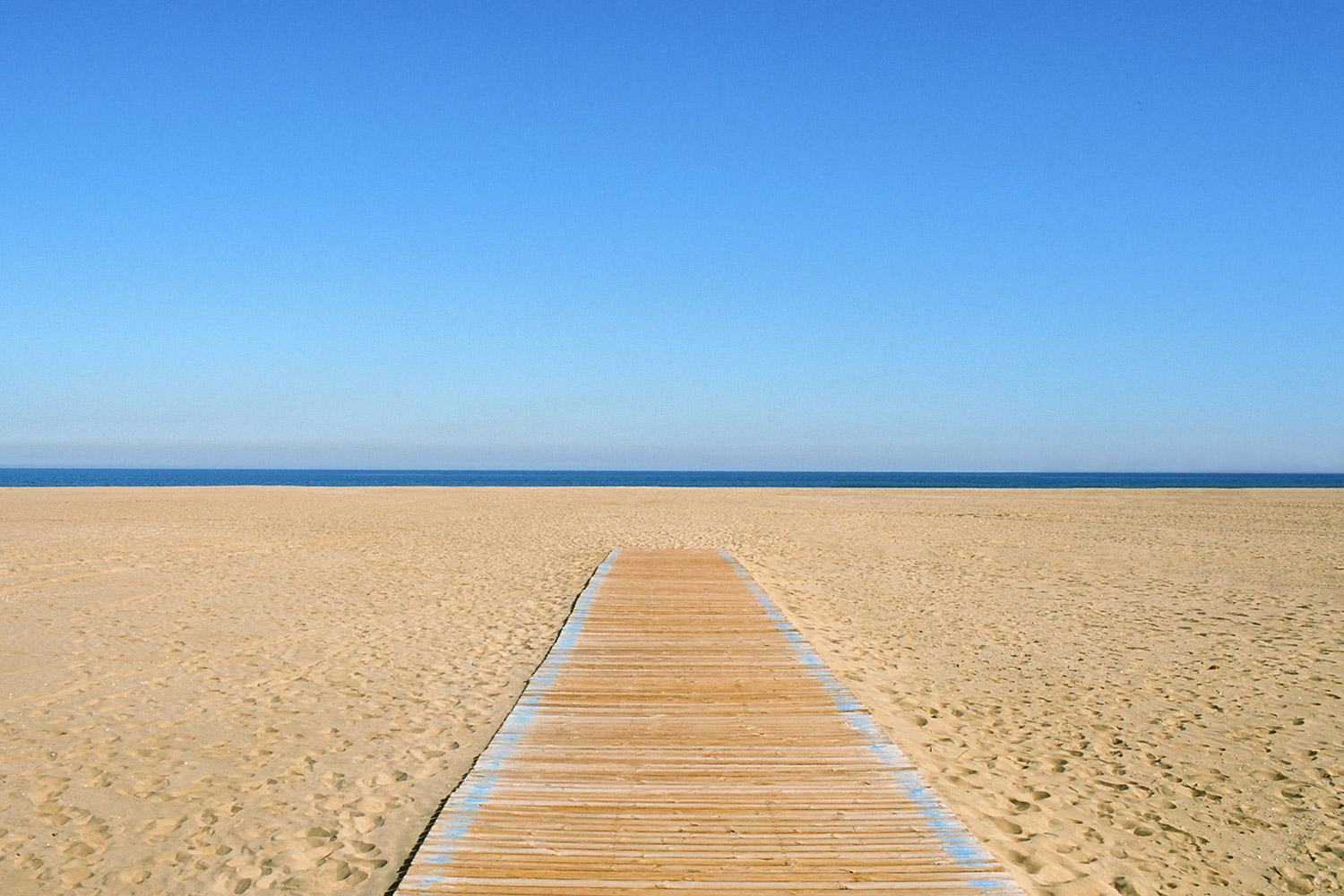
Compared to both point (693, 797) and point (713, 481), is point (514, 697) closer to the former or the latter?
point (693, 797)

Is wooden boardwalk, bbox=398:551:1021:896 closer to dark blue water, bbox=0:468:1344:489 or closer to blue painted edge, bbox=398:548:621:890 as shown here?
blue painted edge, bbox=398:548:621:890

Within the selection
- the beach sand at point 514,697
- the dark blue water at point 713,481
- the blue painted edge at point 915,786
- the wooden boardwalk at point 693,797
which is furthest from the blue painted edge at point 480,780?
the dark blue water at point 713,481

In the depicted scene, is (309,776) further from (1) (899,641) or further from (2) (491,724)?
(1) (899,641)

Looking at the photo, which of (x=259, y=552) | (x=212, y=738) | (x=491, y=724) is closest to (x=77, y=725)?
(x=212, y=738)

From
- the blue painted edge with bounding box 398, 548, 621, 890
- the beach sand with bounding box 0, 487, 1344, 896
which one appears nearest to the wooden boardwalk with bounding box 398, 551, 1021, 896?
the blue painted edge with bounding box 398, 548, 621, 890

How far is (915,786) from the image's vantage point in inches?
168

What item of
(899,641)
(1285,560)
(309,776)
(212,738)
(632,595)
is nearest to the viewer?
(309,776)

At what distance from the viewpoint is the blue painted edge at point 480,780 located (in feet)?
11.4

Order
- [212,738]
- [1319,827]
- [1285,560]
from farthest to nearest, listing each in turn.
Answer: [1285,560] < [212,738] < [1319,827]

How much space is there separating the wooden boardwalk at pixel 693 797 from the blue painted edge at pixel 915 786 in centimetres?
1

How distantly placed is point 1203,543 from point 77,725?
68.7 feet

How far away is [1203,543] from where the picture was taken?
18.1m

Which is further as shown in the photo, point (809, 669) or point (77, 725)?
point (809, 669)

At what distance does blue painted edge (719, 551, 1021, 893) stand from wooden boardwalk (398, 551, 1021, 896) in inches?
0.5
